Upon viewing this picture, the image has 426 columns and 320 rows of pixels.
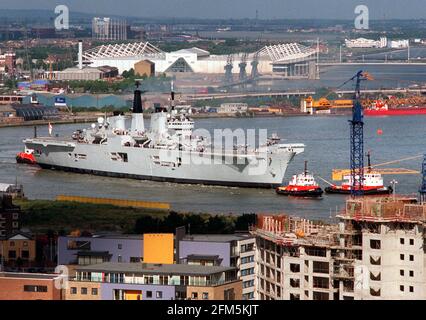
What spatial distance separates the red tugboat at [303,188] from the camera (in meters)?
19.5

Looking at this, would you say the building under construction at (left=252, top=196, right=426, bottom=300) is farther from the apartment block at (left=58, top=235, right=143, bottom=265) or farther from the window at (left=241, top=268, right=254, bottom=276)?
the apartment block at (left=58, top=235, right=143, bottom=265)

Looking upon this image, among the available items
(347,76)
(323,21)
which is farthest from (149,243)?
(323,21)

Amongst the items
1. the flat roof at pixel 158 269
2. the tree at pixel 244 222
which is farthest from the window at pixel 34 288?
the tree at pixel 244 222

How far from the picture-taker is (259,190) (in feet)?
68.6

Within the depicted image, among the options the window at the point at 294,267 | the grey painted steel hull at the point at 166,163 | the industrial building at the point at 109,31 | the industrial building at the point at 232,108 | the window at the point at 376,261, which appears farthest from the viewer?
the industrial building at the point at 109,31

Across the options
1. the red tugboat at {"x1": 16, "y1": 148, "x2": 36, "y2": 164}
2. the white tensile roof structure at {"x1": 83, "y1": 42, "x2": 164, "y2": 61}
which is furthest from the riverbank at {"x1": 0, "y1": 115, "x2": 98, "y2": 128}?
the white tensile roof structure at {"x1": 83, "y1": 42, "x2": 164, "y2": 61}

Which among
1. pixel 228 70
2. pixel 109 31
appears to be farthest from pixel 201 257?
pixel 109 31

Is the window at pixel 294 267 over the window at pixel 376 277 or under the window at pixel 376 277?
under

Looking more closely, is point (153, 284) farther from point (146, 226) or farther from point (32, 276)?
point (146, 226)

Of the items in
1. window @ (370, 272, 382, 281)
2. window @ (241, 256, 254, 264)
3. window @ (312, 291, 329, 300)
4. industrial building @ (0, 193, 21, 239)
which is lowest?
industrial building @ (0, 193, 21, 239)

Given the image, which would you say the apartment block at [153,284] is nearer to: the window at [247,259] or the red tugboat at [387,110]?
the window at [247,259]

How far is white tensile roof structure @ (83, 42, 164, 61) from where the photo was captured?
2212 inches

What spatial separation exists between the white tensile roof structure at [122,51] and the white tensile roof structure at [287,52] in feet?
13.9
